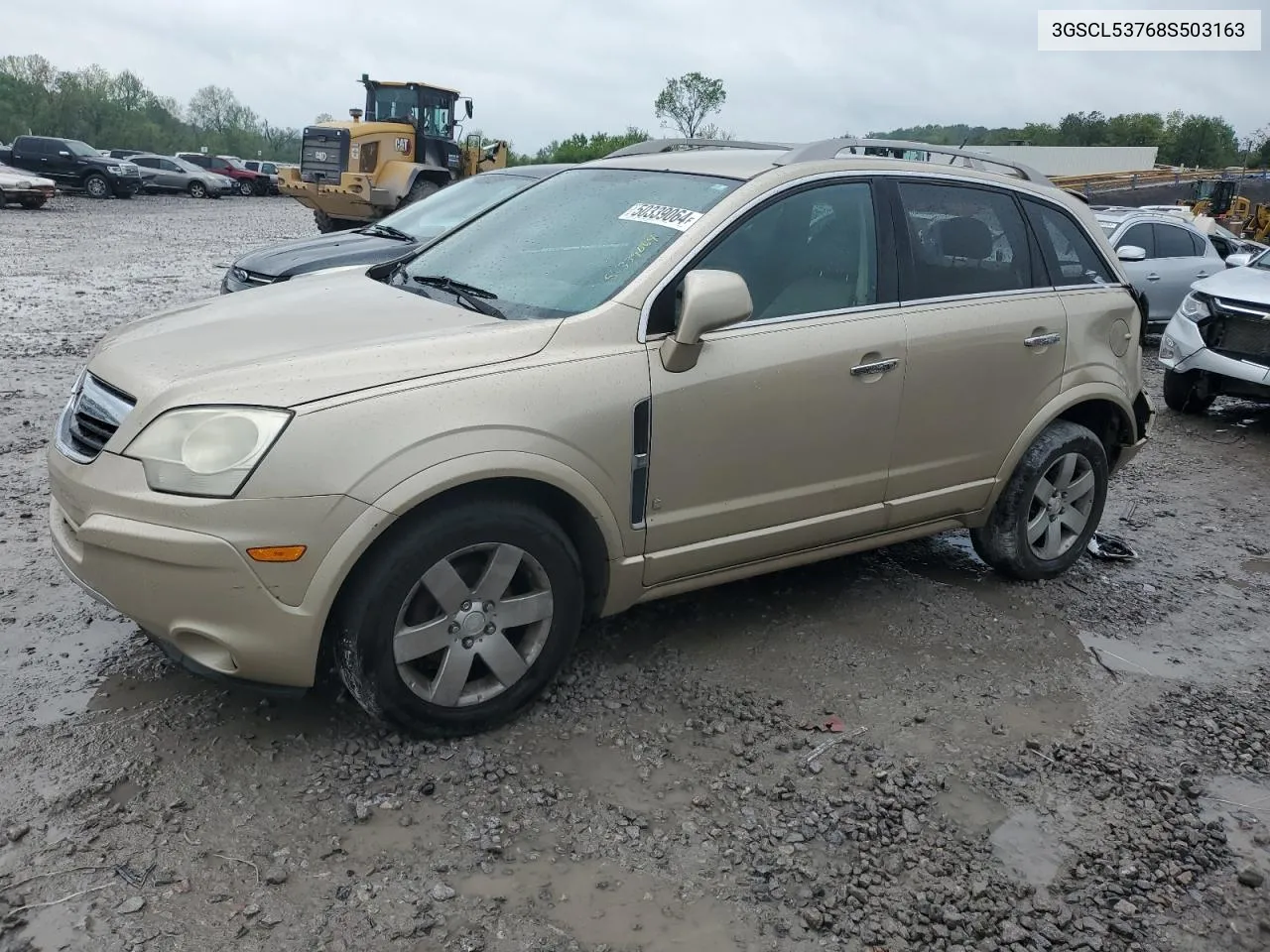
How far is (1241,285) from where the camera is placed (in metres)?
8.67

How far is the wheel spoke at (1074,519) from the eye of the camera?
4949 millimetres

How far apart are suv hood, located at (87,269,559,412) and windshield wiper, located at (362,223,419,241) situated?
504 centimetres

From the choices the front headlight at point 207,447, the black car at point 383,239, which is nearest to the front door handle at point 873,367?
the front headlight at point 207,447

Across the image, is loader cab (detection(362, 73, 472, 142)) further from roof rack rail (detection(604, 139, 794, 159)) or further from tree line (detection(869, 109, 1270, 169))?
tree line (detection(869, 109, 1270, 169))

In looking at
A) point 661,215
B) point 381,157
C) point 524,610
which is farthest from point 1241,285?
point 381,157

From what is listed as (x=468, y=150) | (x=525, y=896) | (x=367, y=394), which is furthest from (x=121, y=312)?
(x=468, y=150)

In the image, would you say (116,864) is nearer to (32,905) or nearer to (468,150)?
(32,905)

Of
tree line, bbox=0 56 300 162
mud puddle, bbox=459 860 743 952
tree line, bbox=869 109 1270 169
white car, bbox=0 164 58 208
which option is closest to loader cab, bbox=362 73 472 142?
white car, bbox=0 164 58 208

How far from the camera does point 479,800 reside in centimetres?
311

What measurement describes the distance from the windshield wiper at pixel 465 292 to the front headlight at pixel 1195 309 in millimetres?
7052

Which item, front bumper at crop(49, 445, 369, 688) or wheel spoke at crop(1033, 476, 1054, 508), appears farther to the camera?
wheel spoke at crop(1033, 476, 1054, 508)

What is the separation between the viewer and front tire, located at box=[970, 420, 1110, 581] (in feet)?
15.4

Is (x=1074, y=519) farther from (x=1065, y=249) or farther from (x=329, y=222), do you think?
(x=329, y=222)

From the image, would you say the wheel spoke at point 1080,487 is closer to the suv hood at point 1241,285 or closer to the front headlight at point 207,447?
the front headlight at point 207,447
